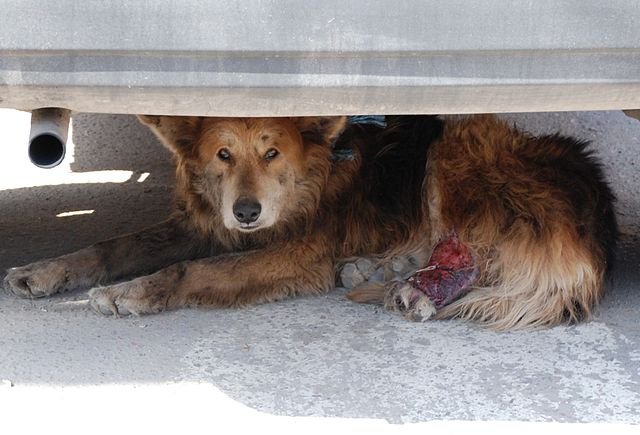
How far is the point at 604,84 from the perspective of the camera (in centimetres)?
275

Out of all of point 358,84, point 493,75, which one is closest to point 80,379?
point 358,84

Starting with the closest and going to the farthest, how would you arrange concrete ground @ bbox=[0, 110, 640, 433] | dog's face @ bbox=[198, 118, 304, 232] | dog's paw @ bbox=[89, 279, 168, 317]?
concrete ground @ bbox=[0, 110, 640, 433]
dog's paw @ bbox=[89, 279, 168, 317]
dog's face @ bbox=[198, 118, 304, 232]

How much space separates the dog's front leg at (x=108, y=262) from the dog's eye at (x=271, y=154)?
2.03ft

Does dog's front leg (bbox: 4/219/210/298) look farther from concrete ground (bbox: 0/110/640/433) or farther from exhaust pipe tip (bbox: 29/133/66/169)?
exhaust pipe tip (bbox: 29/133/66/169)

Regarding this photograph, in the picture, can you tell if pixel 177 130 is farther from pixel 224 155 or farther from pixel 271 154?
pixel 271 154

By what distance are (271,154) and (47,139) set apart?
1.23m

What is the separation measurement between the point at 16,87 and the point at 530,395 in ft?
5.61

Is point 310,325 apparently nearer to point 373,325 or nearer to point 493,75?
point 373,325

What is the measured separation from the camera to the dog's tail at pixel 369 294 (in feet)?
12.1

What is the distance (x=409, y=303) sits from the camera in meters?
3.54

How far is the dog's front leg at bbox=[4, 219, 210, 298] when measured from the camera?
3.64 m

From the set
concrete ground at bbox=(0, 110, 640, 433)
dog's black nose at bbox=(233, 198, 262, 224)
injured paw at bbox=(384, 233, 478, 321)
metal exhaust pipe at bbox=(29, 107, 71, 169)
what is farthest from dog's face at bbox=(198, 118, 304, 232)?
metal exhaust pipe at bbox=(29, 107, 71, 169)

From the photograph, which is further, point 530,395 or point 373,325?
point 373,325

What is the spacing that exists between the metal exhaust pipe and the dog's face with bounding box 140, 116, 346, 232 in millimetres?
933
